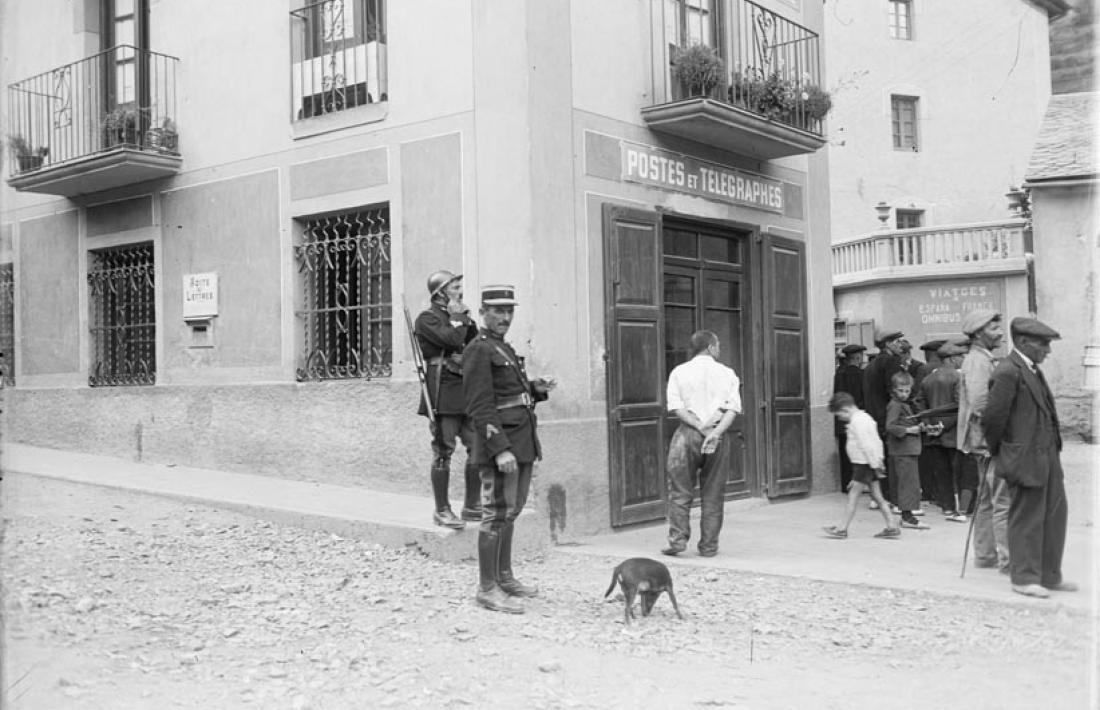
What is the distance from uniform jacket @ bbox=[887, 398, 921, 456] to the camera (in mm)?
9625

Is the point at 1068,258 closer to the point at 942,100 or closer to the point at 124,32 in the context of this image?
the point at 124,32

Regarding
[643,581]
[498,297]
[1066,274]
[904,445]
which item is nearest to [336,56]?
[498,297]

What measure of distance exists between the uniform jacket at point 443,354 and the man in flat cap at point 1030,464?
141 inches

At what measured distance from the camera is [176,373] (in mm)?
11281

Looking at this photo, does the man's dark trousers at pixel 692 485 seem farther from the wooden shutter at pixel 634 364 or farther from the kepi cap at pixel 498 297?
the kepi cap at pixel 498 297

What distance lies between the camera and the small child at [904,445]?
9.63 m

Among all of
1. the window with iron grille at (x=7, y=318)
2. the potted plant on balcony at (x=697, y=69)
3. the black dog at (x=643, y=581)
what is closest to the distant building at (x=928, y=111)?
the potted plant on balcony at (x=697, y=69)

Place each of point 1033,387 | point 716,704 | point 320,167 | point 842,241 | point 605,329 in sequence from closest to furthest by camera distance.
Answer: point 716,704
point 1033,387
point 605,329
point 320,167
point 842,241

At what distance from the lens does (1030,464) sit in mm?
6777

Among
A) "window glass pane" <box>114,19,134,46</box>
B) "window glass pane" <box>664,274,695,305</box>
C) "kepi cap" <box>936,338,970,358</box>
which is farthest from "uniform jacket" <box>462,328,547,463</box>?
"window glass pane" <box>114,19,134,46</box>

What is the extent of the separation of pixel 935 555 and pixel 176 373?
7.66 metres

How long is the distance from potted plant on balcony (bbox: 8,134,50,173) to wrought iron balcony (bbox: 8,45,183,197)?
1 centimetres

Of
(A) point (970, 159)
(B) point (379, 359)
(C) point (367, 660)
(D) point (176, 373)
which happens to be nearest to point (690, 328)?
(B) point (379, 359)

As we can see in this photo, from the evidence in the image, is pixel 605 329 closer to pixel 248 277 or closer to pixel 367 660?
pixel 248 277
